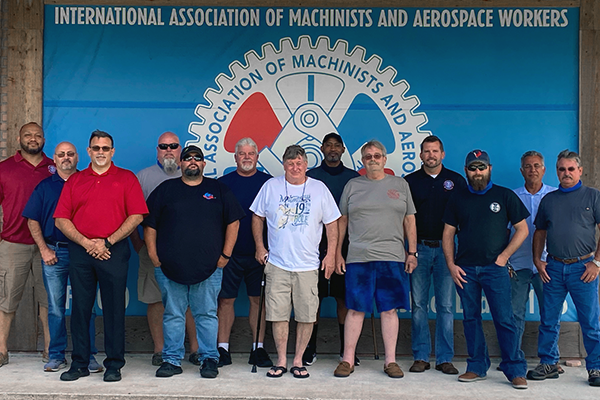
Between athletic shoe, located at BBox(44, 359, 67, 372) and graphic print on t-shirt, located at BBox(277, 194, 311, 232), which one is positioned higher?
graphic print on t-shirt, located at BBox(277, 194, 311, 232)

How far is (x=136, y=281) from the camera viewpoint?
19.2 feet

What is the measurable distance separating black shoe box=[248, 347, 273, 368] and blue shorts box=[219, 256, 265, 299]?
0.45 metres

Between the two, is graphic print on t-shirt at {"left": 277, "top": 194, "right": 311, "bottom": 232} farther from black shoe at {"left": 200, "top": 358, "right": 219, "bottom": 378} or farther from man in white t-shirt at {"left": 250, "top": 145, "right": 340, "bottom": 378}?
black shoe at {"left": 200, "top": 358, "right": 219, "bottom": 378}

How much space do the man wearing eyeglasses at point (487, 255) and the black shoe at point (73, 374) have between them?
274 cm

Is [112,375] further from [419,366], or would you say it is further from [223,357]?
[419,366]

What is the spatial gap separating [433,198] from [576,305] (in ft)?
4.29

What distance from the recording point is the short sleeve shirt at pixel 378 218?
4.98 meters

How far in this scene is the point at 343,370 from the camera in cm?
496

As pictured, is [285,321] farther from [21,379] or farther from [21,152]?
[21,152]

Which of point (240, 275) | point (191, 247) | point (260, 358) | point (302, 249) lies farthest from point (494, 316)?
point (191, 247)

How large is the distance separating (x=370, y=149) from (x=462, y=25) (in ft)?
5.50

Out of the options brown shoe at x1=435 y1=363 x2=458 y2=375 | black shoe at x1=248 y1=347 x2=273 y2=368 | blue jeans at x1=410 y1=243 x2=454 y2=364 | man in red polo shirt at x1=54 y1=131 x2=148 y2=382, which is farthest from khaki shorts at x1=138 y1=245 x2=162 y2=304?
brown shoe at x1=435 y1=363 x2=458 y2=375

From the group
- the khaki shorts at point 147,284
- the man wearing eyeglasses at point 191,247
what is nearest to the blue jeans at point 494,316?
the man wearing eyeglasses at point 191,247

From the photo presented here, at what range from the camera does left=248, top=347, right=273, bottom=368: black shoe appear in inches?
207
